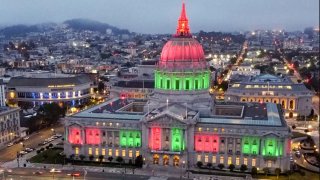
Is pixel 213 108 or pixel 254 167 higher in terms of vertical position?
pixel 213 108

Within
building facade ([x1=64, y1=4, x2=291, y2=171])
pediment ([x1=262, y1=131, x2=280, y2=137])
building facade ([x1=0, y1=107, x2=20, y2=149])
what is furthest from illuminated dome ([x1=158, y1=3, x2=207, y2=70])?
building facade ([x1=0, y1=107, x2=20, y2=149])

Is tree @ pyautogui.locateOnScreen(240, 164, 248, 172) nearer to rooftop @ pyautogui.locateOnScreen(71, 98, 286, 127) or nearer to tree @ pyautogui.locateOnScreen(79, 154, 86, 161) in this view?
rooftop @ pyautogui.locateOnScreen(71, 98, 286, 127)

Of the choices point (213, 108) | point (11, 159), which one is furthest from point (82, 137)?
point (213, 108)

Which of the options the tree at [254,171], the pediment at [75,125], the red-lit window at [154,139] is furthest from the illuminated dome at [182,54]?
the tree at [254,171]

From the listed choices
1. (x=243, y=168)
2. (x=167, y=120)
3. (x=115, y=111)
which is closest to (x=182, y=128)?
(x=167, y=120)

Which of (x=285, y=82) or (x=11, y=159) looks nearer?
(x=11, y=159)

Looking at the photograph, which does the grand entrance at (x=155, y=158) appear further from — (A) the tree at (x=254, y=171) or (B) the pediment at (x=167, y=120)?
(A) the tree at (x=254, y=171)

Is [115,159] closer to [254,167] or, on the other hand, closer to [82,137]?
[82,137]

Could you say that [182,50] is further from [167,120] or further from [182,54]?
[167,120]
